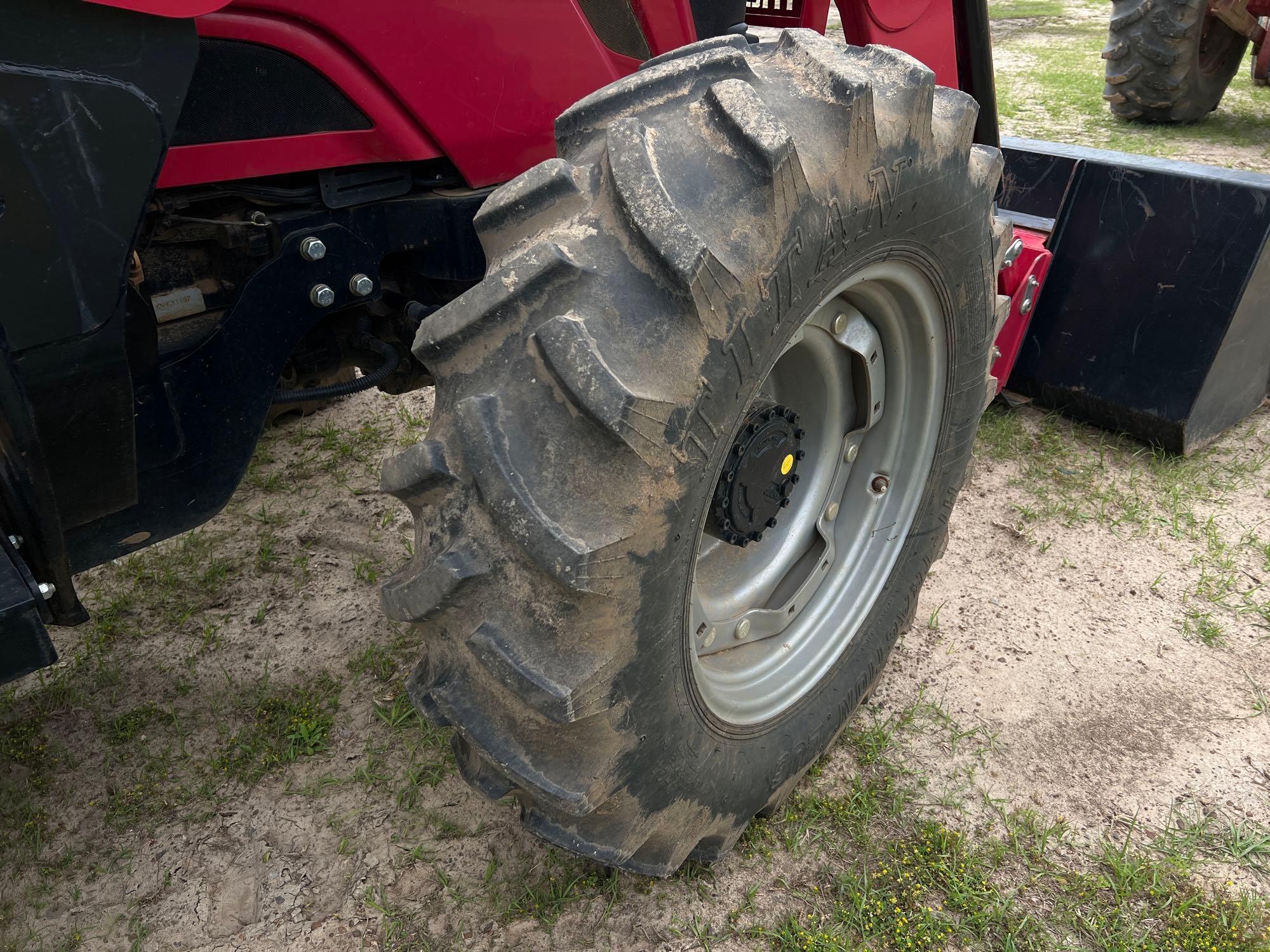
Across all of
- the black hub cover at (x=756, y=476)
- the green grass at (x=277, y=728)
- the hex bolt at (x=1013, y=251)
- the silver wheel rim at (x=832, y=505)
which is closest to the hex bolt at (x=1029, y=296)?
the hex bolt at (x=1013, y=251)

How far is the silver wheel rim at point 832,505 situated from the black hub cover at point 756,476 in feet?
0.40

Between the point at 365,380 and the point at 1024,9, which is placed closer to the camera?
the point at 365,380

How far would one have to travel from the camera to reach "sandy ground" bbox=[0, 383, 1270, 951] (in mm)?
1676

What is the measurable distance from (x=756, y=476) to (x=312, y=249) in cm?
81

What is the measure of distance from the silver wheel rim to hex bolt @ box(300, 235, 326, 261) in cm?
79

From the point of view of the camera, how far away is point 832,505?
193 cm

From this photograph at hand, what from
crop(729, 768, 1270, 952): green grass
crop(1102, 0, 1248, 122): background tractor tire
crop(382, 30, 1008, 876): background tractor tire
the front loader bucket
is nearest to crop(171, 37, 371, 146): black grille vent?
crop(382, 30, 1008, 876): background tractor tire

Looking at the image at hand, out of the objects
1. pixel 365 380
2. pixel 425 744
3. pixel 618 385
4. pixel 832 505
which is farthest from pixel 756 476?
pixel 425 744

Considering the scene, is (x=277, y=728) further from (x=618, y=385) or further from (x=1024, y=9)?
(x=1024, y=9)

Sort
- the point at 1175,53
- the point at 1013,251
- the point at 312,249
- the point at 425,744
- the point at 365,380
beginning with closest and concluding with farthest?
the point at 312,249 < the point at 365,380 < the point at 425,744 < the point at 1013,251 < the point at 1175,53

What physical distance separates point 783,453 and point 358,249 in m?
0.80

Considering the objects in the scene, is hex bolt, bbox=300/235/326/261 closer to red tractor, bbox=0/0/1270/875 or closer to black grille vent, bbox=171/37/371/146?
red tractor, bbox=0/0/1270/875

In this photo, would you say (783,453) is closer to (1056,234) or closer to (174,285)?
(174,285)

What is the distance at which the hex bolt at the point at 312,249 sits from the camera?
1.51m
